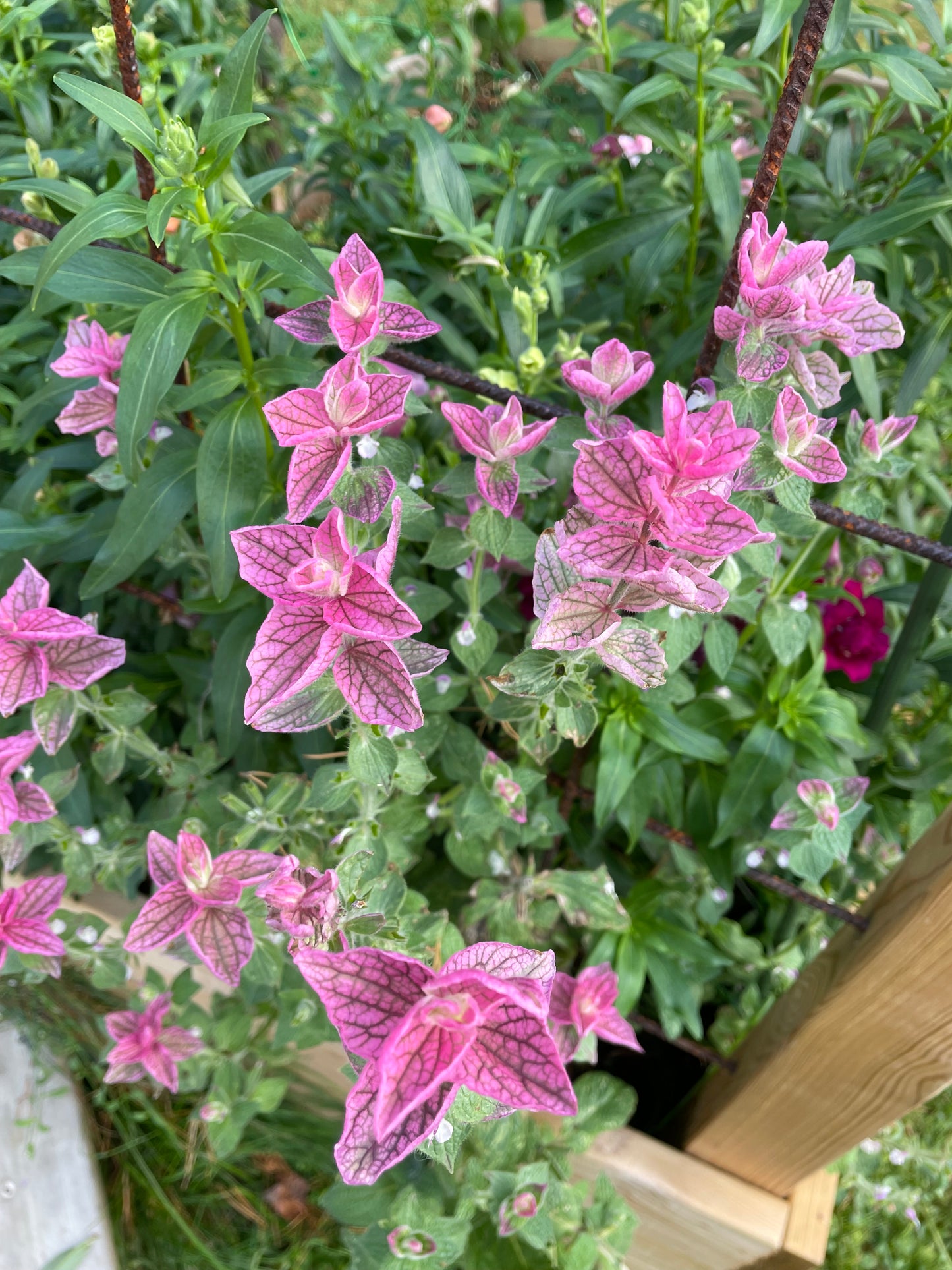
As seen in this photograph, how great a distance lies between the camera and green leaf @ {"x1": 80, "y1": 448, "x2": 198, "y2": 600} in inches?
29.5

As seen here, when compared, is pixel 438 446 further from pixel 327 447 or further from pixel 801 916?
pixel 801 916

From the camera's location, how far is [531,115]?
1411mm

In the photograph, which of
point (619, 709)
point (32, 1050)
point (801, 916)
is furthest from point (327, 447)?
point (32, 1050)

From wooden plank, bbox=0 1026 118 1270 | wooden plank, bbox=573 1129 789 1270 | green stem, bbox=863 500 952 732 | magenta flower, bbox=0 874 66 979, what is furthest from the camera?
wooden plank, bbox=0 1026 118 1270

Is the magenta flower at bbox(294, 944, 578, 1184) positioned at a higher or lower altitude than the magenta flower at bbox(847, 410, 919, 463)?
lower

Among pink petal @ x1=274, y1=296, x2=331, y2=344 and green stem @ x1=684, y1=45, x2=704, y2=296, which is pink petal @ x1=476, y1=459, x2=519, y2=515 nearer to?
pink petal @ x1=274, y1=296, x2=331, y2=344

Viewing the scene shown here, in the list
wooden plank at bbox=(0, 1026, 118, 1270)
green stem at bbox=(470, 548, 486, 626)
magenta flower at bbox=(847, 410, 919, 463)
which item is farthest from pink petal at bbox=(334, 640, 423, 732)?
wooden plank at bbox=(0, 1026, 118, 1270)

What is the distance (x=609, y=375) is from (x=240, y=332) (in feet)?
0.93

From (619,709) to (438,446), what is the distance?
1.02ft

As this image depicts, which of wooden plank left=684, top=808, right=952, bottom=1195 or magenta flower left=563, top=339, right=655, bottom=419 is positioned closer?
magenta flower left=563, top=339, right=655, bottom=419

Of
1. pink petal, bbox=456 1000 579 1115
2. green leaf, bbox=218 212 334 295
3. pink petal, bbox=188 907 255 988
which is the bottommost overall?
pink petal, bbox=188 907 255 988

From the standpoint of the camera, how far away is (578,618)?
528 mm

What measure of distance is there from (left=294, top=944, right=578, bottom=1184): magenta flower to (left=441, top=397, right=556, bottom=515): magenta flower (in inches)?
11.5

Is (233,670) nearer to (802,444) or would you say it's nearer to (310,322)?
(310,322)
